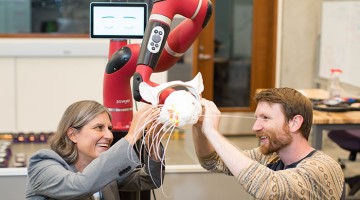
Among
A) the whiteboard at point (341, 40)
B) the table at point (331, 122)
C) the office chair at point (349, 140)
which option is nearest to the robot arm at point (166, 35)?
the table at point (331, 122)

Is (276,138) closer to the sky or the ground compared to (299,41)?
closer to the ground

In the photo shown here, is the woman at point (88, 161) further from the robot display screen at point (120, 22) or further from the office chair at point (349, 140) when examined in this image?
the office chair at point (349, 140)

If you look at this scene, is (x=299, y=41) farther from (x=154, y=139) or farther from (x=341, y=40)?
(x=154, y=139)

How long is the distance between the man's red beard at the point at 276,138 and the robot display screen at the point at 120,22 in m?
0.70

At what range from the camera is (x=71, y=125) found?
6.72 feet

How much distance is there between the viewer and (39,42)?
225 inches

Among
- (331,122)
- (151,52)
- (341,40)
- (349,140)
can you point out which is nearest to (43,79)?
(341,40)

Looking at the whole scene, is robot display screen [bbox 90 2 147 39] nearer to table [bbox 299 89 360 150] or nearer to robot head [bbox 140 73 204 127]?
robot head [bbox 140 73 204 127]

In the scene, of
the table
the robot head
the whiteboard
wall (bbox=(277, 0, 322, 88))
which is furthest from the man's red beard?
wall (bbox=(277, 0, 322, 88))

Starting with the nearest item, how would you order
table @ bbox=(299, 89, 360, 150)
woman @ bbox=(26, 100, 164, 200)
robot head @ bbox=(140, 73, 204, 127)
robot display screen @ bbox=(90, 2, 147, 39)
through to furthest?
robot head @ bbox=(140, 73, 204, 127)
woman @ bbox=(26, 100, 164, 200)
robot display screen @ bbox=(90, 2, 147, 39)
table @ bbox=(299, 89, 360, 150)

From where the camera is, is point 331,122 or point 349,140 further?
point 349,140

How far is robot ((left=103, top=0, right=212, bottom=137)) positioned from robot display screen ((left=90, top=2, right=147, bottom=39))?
45mm

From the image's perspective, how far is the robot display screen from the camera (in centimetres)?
238

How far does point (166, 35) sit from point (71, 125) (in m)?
0.44
